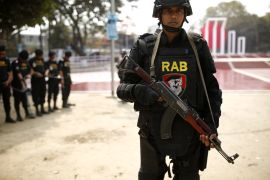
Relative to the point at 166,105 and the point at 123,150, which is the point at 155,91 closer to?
the point at 166,105

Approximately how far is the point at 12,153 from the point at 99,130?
173 centimetres

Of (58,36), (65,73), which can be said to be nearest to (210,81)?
(65,73)

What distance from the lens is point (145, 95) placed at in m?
2.32

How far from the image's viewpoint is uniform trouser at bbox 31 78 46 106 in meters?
7.98

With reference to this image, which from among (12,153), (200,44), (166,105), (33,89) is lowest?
(12,153)

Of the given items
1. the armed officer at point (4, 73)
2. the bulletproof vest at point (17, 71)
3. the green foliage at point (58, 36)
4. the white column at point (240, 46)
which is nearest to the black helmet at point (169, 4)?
the armed officer at point (4, 73)

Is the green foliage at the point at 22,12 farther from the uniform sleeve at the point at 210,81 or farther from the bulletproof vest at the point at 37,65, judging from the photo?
the uniform sleeve at the point at 210,81

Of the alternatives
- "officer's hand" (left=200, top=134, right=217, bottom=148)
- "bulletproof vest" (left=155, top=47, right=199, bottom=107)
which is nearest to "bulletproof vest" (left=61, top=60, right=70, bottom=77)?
"bulletproof vest" (left=155, top=47, right=199, bottom=107)

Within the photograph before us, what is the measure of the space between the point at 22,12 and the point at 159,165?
710 centimetres

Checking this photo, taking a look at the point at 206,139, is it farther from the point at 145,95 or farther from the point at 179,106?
the point at 145,95

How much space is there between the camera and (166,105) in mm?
2389

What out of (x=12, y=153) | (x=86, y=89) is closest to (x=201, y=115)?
(x=12, y=153)

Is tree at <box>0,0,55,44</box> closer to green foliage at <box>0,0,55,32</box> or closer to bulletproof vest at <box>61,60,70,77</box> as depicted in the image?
green foliage at <box>0,0,55,32</box>

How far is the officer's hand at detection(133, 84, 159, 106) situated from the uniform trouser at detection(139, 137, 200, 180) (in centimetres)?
36
